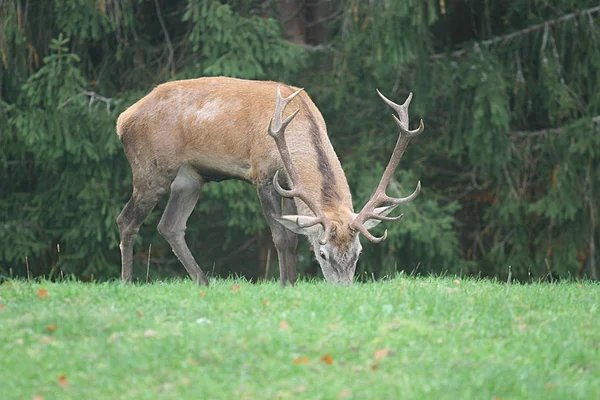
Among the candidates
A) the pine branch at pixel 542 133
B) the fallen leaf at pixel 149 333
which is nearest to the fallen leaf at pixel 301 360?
the fallen leaf at pixel 149 333

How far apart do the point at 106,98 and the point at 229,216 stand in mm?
2232

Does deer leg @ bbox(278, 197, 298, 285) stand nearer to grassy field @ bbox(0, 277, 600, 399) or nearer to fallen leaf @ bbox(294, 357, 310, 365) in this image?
grassy field @ bbox(0, 277, 600, 399)

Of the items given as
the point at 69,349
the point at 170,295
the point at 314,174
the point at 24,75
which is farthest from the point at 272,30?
the point at 69,349

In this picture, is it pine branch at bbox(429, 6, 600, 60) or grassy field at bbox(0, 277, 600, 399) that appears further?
pine branch at bbox(429, 6, 600, 60)

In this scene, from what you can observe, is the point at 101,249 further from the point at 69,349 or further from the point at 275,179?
the point at 69,349

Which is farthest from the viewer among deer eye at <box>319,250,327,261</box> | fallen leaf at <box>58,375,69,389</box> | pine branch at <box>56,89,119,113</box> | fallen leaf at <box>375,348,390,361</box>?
pine branch at <box>56,89,119,113</box>

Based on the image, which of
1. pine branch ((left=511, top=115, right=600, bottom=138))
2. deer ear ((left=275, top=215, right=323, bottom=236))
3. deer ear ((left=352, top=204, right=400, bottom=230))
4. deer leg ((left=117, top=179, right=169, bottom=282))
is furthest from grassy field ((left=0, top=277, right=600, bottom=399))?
pine branch ((left=511, top=115, right=600, bottom=138))

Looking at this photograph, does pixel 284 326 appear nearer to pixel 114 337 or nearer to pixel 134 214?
pixel 114 337

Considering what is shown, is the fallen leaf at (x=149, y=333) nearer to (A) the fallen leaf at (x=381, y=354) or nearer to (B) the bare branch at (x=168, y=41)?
(A) the fallen leaf at (x=381, y=354)

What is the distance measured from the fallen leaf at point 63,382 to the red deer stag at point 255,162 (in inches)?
120

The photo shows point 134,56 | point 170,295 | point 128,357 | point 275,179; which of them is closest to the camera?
point 128,357

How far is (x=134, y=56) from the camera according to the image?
14672mm

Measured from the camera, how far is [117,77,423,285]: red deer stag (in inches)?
326

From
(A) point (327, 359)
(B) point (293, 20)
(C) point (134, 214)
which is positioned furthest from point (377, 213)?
(B) point (293, 20)
